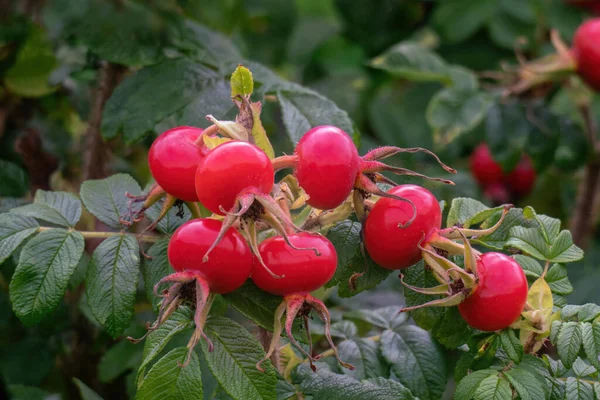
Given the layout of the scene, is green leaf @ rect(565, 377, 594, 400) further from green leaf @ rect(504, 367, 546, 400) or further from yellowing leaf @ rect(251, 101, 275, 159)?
yellowing leaf @ rect(251, 101, 275, 159)

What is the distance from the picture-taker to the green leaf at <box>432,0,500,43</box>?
2812 millimetres

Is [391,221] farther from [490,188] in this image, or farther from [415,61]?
[490,188]

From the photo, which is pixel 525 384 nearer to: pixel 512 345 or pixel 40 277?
pixel 512 345

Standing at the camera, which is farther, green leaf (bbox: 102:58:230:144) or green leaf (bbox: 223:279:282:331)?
green leaf (bbox: 102:58:230:144)

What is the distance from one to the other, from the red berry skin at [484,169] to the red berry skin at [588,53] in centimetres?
71

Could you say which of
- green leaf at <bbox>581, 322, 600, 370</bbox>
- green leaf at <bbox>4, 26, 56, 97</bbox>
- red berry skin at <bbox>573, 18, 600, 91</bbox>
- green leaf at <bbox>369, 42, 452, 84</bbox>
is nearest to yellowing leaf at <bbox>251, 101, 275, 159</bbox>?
green leaf at <bbox>581, 322, 600, 370</bbox>

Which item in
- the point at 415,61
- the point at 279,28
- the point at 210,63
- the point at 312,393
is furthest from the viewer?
the point at 279,28

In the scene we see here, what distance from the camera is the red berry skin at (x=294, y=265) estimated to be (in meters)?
0.95

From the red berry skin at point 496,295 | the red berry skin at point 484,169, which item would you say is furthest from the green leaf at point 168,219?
the red berry skin at point 484,169

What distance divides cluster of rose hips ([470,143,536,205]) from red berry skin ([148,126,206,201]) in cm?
198

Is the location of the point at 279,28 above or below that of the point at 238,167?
below

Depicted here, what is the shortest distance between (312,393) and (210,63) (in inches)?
31.0

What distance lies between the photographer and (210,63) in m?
1.54

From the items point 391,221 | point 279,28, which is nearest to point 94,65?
point 391,221
